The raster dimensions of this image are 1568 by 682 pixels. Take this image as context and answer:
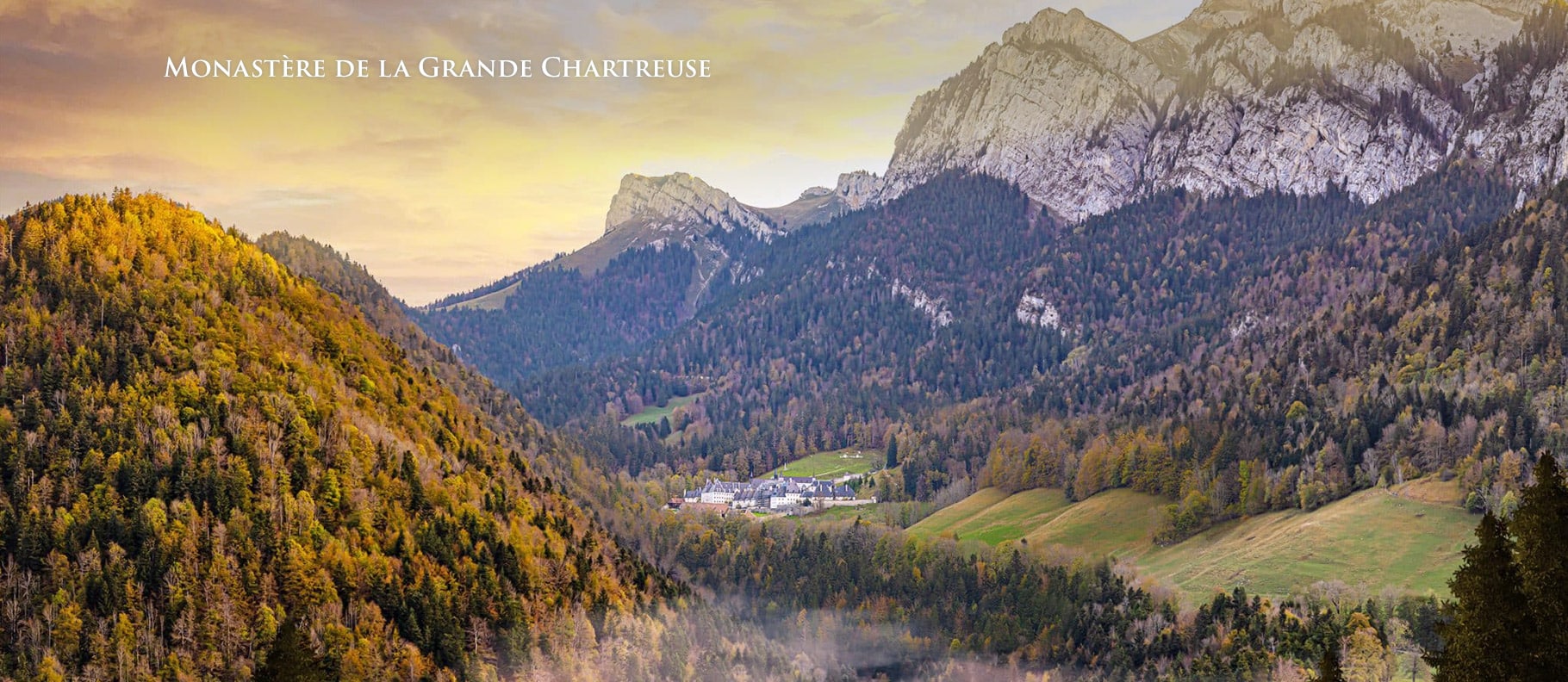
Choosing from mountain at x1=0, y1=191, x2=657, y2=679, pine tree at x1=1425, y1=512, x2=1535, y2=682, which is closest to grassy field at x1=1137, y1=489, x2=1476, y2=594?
mountain at x1=0, y1=191, x2=657, y2=679

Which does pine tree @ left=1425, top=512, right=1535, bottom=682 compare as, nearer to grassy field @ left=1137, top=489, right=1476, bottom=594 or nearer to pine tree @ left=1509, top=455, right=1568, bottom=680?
pine tree @ left=1509, top=455, right=1568, bottom=680

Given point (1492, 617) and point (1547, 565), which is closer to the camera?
point (1547, 565)

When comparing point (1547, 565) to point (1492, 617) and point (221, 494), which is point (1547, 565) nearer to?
point (1492, 617)

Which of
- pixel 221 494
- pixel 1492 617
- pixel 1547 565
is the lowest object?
pixel 1492 617

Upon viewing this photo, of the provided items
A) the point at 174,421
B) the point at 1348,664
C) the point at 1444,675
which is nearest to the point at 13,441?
the point at 174,421

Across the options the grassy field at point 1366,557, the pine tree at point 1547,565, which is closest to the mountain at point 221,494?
the grassy field at point 1366,557

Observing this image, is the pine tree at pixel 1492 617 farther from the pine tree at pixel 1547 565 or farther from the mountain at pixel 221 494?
the mountain at pixel 221 494

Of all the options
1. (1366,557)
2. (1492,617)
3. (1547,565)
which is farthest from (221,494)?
(1366,557)
